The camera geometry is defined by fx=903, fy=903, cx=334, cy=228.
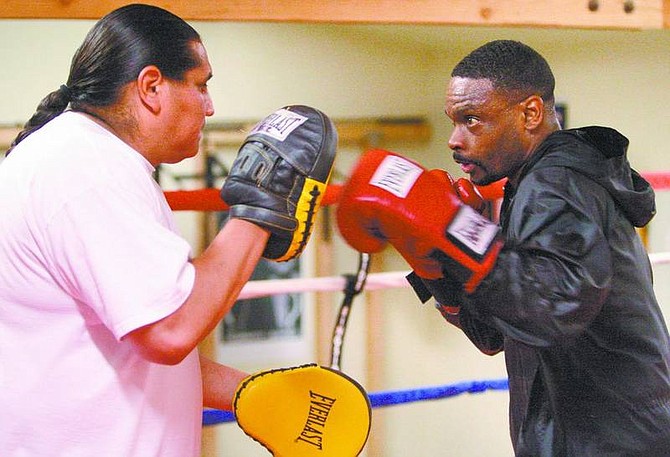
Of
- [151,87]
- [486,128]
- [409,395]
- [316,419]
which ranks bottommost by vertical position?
[409,395]

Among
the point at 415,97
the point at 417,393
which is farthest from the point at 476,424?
the point at 417,393

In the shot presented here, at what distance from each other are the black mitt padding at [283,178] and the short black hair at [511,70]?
300 millimetres

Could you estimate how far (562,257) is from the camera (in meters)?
1.21

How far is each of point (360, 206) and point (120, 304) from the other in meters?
0.35

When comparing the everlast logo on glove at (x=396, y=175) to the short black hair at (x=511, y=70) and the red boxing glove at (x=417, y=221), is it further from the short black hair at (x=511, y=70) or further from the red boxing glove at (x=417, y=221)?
the short black hair at (x=511, y=70)

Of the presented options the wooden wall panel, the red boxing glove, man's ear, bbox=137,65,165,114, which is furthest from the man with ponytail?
the wooden wall panel

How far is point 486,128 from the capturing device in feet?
4.69

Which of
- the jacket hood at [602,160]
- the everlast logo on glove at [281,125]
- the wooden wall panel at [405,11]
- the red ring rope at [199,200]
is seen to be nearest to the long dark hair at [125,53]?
the everlast logo on glove at [281,125]

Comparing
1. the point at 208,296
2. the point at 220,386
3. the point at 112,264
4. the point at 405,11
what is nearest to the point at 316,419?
the point at 220,386

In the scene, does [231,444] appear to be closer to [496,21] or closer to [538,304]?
[496,21]

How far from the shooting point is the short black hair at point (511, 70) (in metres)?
1.42

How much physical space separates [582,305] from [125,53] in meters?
0.70

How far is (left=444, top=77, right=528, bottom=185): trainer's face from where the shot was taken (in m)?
1.42

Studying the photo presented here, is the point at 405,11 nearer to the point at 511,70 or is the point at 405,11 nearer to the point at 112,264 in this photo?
the point at 511,70
